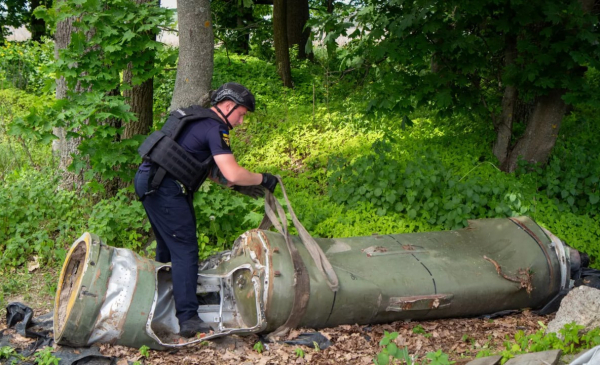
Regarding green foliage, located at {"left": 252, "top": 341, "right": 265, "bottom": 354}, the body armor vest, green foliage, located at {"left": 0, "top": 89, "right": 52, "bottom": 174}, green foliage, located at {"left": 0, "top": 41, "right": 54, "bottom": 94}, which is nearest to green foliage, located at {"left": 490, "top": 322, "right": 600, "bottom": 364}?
green foliage, located at {"left": 252, "top": 341, "right": 265, "bottom": 354}

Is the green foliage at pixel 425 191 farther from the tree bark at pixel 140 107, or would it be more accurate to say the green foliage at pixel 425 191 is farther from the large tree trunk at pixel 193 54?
the tree bark at pixel 140 107

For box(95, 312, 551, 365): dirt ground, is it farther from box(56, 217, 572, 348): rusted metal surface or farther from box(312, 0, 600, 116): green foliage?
box(312, 0, 600, 116): green foliage

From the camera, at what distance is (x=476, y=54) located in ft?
20.5

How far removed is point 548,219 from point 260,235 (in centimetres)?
356

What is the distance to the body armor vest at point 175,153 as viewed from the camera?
151 inches

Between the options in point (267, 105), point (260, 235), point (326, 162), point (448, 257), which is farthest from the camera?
point (267, 105)

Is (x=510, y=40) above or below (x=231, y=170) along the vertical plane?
above

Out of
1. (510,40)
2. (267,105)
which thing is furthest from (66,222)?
(510,40)

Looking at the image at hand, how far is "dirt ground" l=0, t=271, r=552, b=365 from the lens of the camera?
371cm

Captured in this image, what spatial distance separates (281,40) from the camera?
10258 millimetres

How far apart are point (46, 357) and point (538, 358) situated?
119 inches

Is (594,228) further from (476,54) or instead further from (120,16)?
(120,16)

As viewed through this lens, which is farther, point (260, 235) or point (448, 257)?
point (448, 257)

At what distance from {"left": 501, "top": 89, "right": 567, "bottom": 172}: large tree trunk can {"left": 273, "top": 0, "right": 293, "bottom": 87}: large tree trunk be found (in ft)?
16.7
